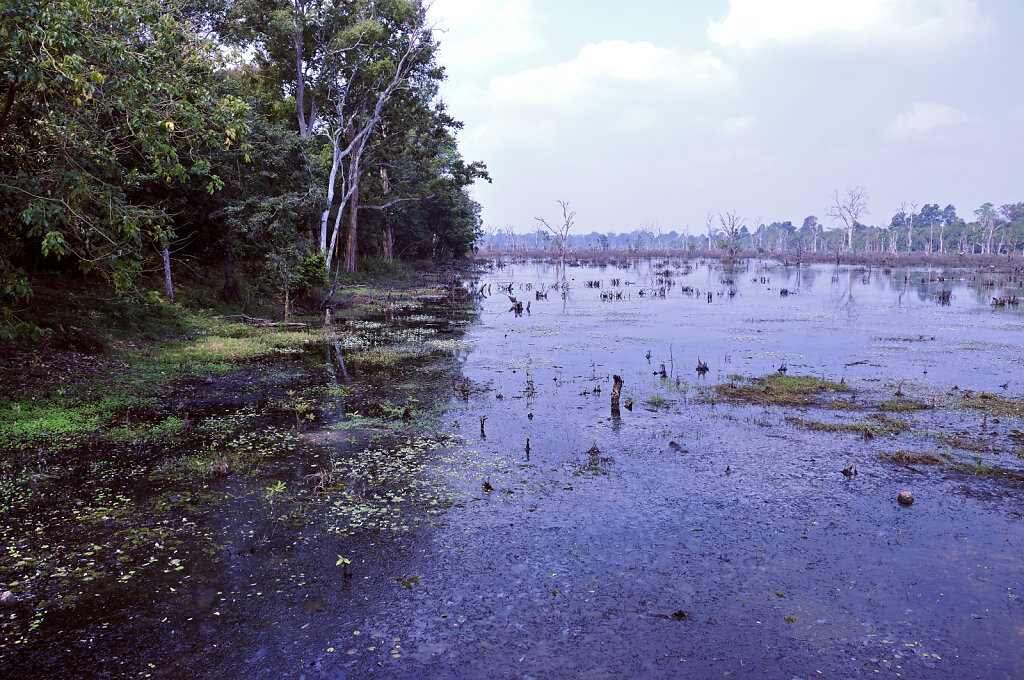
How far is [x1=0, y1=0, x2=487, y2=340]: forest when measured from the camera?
436 inches

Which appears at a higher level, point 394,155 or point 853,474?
point 394,155

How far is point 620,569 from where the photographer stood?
7750 mm

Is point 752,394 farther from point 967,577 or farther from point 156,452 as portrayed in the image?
point 156,452

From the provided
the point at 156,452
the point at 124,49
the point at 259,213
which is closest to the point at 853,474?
the point at 156,452

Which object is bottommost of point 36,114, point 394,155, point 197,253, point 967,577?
point 967,577

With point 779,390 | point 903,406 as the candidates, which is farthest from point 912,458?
point 779,390

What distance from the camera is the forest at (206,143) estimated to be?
11062 mm

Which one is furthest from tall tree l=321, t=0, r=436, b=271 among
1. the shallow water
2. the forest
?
the shallow water

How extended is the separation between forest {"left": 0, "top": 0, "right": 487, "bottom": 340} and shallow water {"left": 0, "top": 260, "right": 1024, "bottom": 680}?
6162 mm

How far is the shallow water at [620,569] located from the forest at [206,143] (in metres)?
6.16

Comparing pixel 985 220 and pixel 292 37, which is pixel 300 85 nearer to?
pixel 292 37

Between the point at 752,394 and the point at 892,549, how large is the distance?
8.04 meters

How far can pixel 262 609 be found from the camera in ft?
22.3

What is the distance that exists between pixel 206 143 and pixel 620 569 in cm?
1145
